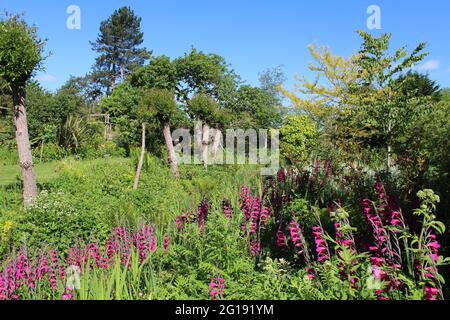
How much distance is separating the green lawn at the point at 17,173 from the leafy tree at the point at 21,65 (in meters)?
2.54

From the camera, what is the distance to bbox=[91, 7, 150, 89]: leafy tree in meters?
37.9

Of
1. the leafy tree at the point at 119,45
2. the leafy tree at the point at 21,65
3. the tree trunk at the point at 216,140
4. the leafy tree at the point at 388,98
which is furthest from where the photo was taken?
the leafy tree at the point at 119,45

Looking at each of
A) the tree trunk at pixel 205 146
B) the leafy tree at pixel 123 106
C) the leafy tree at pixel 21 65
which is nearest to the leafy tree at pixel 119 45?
the leafy tree at pixel 123 106

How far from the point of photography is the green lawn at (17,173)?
9387 millimetres

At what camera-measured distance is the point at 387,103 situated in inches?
355

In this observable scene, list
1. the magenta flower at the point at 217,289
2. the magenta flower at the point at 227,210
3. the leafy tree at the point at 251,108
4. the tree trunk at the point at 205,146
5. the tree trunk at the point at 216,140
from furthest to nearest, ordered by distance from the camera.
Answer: the leafy tree at the point at 251,108 < the tree trunk at the point at 216,140 < the tree trunk at the point at 205,146 < the magenta flower at the point at 227,210 < the magenta flower at the point at 217,289

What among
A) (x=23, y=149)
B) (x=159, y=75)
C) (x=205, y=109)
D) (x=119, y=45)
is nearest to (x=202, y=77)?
(x=159, y=75)

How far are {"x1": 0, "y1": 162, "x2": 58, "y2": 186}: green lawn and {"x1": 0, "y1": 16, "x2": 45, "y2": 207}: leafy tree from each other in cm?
254

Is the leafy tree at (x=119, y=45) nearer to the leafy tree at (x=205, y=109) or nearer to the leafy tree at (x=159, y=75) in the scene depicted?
the leafy tree at (x=159, y=75)

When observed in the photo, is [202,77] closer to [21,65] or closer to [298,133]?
[298,133]
